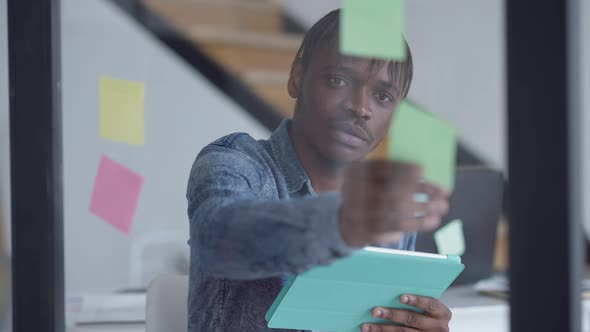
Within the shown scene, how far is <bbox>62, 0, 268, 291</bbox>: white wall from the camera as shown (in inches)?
96.1

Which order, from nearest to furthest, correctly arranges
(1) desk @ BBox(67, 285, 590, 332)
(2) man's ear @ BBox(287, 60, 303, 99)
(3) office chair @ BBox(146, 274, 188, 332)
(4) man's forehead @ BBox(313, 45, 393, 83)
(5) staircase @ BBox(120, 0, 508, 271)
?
1. (4) man's forehead @ BBox(313, 45, 393, 83)
2. (2) man's ear @ BBox(287, 60, 303, 99)
3. (3) office chair @ BBox(146, 274, 188, 332)
4. (1) desk @ BBox(67, 285, 590, 332)
5. (5) staircase @ BBox(120, 0, 508, 271)

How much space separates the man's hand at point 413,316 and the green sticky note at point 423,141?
32 cm

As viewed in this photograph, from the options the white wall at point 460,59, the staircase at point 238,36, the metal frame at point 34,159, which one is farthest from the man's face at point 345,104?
the staircase at point 238,36

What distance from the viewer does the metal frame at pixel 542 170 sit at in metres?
0.48

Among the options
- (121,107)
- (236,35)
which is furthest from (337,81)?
(236,35)

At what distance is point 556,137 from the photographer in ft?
1.60

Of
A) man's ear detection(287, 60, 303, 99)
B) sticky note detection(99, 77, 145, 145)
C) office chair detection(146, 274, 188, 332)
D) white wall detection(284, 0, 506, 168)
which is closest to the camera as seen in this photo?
man's ear detection(287, 60, 303, 99)

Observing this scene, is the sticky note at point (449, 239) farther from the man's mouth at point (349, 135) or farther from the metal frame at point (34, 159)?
the metal frame at point (34, 159)

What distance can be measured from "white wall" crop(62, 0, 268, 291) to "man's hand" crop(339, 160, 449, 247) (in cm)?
191

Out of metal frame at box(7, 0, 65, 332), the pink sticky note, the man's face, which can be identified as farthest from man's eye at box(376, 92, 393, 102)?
the pink sticky note

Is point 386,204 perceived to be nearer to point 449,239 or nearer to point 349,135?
point 349,135

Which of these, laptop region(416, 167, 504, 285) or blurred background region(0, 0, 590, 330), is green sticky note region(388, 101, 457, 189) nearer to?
laptop region(416, 167, 504, 285)

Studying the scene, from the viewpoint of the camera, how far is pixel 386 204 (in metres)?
0.49

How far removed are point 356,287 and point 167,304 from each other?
1.54 feet
